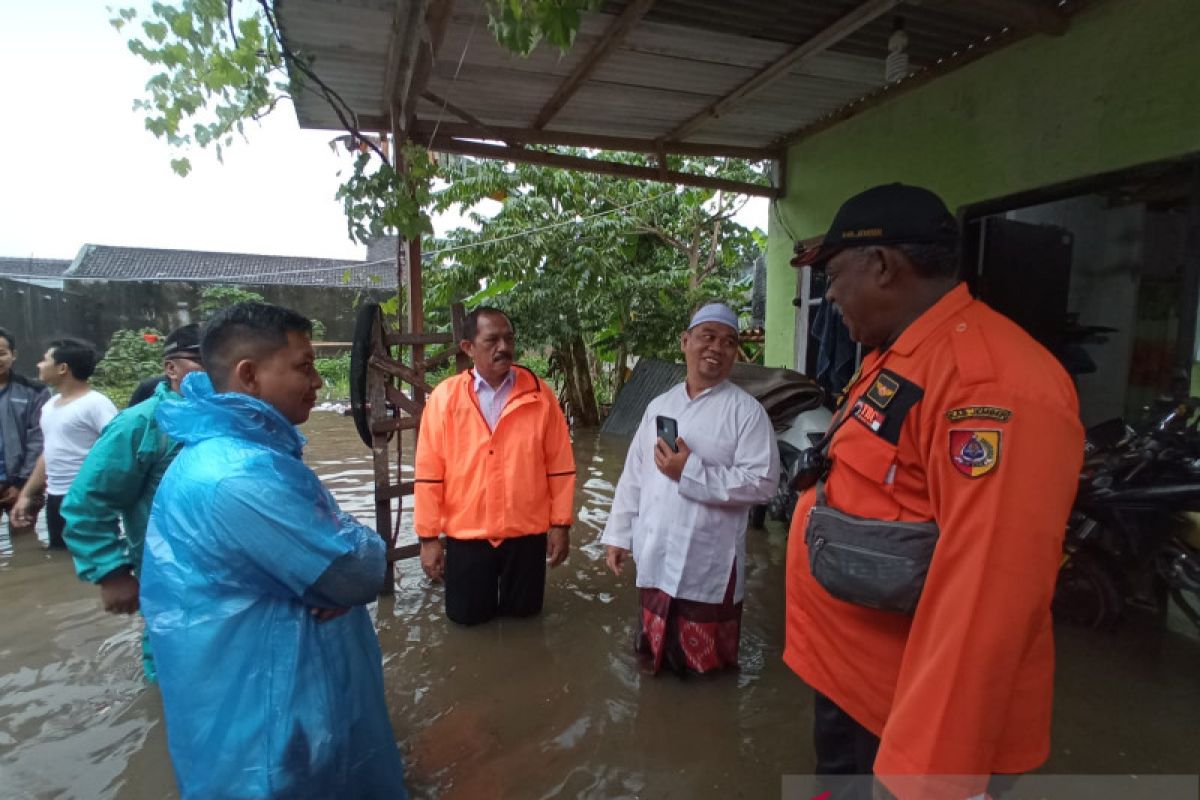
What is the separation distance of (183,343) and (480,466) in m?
1.46

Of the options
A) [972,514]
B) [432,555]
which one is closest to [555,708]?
[432,555]

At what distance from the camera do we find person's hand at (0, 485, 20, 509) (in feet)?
15.6

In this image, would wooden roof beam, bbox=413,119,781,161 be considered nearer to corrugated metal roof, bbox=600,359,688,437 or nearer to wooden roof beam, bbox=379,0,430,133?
wooden roof beam, bbox=379,0,430,133

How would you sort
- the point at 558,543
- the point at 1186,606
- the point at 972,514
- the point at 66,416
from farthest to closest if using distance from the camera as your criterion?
the point at 66,416 → the point at 558,543 → the point at 1186,606 → the point at 972,514

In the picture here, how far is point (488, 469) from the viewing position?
3.38m

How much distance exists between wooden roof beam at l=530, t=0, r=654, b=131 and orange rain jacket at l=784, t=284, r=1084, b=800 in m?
2.98

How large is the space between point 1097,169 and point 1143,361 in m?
1.11

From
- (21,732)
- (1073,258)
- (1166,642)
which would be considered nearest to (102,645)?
(21,732)

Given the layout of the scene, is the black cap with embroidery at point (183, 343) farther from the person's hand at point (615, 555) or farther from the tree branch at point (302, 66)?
the person's hand at point (615, 555)

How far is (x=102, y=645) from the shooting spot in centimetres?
363

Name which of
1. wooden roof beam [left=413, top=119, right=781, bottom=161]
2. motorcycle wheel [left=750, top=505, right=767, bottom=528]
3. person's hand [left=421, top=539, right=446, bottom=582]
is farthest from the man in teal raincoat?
motorcycle wheel [left=750, top=505, right=767, bottom=528]

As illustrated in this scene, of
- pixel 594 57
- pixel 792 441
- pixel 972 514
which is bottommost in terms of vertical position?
pixel 792 441

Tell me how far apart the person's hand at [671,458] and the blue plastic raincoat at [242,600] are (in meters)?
1.45

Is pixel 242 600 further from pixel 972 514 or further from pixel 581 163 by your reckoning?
pixel 581 163
